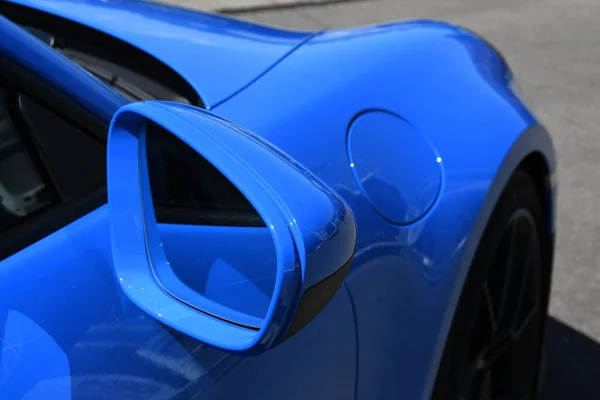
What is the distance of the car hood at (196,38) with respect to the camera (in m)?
1.77

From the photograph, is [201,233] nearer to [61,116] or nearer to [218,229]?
[218,229]

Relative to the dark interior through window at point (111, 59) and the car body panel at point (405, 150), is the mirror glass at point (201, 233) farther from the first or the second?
the dark interior through window at point (111, 59)

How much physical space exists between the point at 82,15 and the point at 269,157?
1.25 meters

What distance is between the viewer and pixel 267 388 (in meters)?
1.28

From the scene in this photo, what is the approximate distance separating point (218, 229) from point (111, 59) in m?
0.93

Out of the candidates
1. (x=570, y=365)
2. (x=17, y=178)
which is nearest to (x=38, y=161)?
(x=17, y=178)

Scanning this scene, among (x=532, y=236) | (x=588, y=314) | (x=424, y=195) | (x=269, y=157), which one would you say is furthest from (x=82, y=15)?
(x=588, y=314)

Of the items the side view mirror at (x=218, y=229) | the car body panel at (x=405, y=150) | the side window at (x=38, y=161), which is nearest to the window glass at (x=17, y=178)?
the side window at (x=38, y=161)

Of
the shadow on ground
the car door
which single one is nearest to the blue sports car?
the car door

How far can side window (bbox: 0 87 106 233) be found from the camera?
126 centimetres

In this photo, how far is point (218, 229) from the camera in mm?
1302

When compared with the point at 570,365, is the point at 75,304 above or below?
above

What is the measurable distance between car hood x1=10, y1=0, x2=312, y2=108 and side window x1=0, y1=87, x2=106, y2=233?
1.25 feet

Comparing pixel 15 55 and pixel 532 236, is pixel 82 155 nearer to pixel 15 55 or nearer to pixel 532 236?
pixel 15 55
